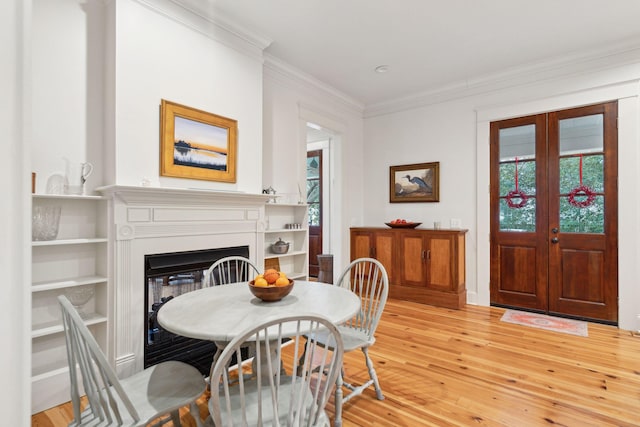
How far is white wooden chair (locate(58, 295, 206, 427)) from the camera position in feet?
3.79

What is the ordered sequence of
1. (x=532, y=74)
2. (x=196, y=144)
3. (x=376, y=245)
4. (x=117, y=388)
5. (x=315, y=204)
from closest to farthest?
(x=117, y=388), (x=196, y=144), (x=532, y=74), (x=376, y=245), (x=315, y=204)

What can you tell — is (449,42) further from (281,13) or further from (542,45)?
(281,13)

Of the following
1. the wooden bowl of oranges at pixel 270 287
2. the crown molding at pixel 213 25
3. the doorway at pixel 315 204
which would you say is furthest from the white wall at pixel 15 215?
the doorway at pixel 315 204

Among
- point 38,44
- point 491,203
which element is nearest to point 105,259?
point 38,44

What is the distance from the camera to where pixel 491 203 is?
419 centimetres

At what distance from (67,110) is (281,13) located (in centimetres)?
188

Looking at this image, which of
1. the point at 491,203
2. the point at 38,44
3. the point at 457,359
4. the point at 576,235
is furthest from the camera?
the point at 491,203

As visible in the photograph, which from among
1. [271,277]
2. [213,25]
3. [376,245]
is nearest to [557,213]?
[376,245]

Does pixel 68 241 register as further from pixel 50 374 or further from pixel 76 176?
pixel 50 374

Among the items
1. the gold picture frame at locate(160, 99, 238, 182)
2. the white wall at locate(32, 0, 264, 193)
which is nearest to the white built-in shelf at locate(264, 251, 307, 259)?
the gold picture frame at locate(160, 99, 238, 182)

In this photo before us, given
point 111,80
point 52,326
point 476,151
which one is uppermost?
point 111,80

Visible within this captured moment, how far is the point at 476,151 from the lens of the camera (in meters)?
4.30

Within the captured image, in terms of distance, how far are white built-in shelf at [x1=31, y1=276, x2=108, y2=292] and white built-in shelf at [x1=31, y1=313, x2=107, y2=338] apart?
0.79 feet

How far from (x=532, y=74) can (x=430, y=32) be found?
1652 mm
